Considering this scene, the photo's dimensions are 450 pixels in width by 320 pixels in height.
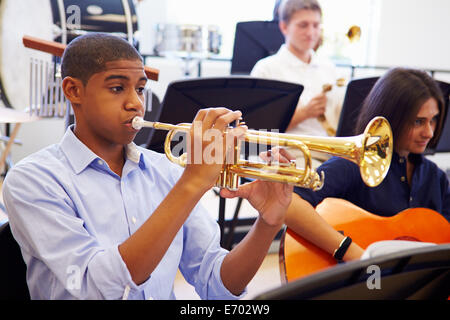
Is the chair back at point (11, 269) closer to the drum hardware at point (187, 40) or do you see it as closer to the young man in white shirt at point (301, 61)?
the young man in white shirt at point (301, 61)

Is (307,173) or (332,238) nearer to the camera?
(307,173)

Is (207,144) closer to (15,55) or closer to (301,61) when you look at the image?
(15,55)

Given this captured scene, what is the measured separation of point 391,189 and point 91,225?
3.77 feet

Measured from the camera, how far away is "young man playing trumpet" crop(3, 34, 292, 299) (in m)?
1.01

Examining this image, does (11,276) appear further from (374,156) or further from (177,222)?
(374,156)

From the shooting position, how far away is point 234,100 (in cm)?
200

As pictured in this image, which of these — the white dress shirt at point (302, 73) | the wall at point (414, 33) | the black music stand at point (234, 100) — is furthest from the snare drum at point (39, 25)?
the wall at point (414, 33)

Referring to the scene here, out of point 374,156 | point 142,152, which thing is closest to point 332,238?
point 374,156

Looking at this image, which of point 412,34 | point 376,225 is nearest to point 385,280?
point 376,225

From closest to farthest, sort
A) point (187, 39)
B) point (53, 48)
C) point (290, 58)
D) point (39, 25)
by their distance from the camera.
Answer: point (53, 48), point (39, 25), point (290, 58), point (187, 39)

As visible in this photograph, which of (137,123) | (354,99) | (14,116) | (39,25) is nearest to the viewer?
(137,123)

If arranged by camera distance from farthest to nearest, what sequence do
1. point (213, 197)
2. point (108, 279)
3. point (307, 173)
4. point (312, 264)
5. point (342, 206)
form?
point (213, 197), point (342, 206), point (312, 264), point (307, 173), point (108, 279)
